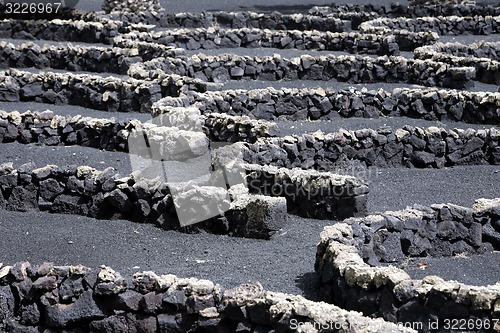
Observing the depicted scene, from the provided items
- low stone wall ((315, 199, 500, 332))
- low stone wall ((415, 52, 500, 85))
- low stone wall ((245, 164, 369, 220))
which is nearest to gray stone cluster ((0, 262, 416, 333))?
low stone wall ((315, 199, 500, 332))

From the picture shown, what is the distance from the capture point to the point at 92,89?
23828mm

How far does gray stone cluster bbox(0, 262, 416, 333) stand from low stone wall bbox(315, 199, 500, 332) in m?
1.10

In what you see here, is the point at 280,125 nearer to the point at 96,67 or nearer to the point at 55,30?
the point at 96,67

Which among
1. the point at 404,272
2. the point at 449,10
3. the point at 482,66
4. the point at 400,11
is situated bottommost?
the point at 400,11

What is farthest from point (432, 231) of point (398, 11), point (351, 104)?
point (398, 11)

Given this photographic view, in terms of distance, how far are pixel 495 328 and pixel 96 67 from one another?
18807mm

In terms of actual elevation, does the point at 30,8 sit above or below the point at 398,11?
above

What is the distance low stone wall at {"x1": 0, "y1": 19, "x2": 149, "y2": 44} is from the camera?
31.1 metres

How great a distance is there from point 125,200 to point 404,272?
218 inches

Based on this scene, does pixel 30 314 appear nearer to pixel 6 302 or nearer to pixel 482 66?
pixel 6 302

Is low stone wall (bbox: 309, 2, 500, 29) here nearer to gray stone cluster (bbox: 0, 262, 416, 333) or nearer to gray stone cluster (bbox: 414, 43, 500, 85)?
gray stone cluster (bbox: 414, 43, 500, 85)

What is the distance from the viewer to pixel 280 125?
21.2 meters

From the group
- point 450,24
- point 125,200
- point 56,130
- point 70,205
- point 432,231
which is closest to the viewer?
point 432,231

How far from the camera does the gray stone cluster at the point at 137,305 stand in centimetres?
1011
